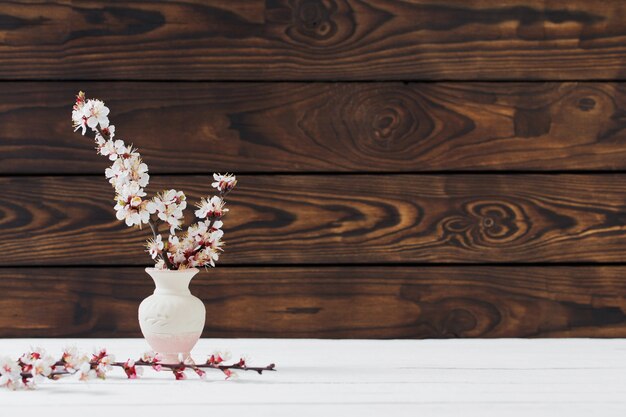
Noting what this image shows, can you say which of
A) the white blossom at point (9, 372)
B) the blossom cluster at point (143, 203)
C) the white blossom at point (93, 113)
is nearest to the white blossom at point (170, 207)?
the blossom cluster at point (143, 203)

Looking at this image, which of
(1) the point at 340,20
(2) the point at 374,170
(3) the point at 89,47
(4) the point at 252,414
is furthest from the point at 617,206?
(3) the point at 89,47

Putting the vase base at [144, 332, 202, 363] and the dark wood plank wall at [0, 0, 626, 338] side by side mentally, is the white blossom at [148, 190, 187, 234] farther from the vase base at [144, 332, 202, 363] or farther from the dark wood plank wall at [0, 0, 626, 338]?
the dark wood plank wall at [0, 0, 626, 338]

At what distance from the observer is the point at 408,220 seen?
51.7 inches

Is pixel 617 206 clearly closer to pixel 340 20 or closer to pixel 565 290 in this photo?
pixel 565 290

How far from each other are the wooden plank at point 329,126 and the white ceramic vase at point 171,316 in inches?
16.1

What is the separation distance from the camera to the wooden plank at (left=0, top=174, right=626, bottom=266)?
1.31 meters

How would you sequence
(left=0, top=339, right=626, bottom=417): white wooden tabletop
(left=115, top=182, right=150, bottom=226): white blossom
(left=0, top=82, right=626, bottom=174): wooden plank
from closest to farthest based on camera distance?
(left=0, top=339, right=626, bottom=417): white wooden tabletop < (left=115, top=182, right=150, bottom=226): white blossom < (left=0, top=82, right=626, bottom=174): wooden plank

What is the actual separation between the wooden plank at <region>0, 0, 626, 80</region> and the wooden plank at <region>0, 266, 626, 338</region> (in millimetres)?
349

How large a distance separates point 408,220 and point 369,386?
470 millimetres

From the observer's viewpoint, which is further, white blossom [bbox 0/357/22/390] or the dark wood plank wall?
the dark wood plank wall

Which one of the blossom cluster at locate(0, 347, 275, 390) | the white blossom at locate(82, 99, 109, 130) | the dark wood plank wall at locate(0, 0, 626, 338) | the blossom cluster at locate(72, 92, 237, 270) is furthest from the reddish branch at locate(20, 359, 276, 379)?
the dark wood plank wall at locate(0, 0, 626, 338)

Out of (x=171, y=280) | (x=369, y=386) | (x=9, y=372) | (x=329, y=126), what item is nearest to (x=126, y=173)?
(x=171, y=280)

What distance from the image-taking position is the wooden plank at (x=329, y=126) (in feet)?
4.25

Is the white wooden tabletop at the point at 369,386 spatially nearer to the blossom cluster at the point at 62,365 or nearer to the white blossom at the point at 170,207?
the blossom cluster at the point at 62,365
